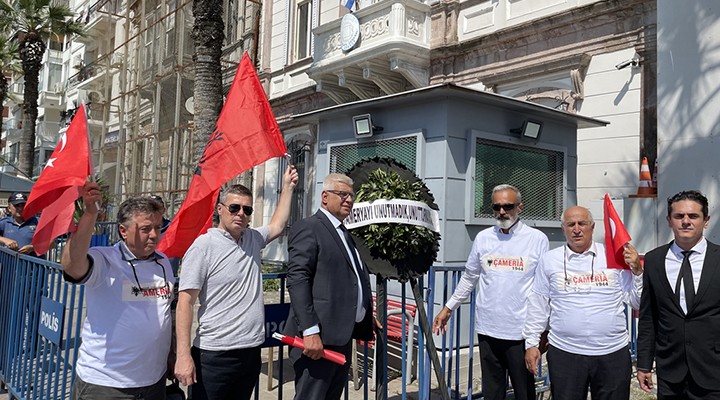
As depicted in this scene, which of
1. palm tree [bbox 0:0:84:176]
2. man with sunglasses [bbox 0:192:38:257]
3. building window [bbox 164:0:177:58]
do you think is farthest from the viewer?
building window [bbox 164:0:177:58]

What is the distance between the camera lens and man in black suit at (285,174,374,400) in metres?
2.93

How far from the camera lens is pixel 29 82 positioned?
20812mm

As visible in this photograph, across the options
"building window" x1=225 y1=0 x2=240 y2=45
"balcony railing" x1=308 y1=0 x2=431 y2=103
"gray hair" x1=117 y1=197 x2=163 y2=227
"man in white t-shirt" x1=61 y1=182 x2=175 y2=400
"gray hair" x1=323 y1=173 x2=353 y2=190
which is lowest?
"man in white t-shirt" x1=61 y1=182 x2=175 y2=400

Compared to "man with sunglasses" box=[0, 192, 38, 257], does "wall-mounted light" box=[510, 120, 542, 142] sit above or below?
above

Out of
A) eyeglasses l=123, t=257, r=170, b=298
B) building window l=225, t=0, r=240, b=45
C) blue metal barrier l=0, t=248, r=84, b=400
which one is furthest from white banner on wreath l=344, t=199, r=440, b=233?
building window l=225, t=0, r=240, b=45

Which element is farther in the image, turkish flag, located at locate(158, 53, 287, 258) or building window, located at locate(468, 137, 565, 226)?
building window, located at locate(468, 137, 565, 226)

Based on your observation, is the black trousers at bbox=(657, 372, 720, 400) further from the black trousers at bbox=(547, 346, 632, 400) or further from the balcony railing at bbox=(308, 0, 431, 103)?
the balcony railing at bbox=(308, 0, 431, 103)

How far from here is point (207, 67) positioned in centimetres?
941

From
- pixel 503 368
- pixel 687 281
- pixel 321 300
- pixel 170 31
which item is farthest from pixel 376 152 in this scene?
pixel 170 31

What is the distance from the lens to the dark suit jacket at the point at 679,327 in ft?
9.68

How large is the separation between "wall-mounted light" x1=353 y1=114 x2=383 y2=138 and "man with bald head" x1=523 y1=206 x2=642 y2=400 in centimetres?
338

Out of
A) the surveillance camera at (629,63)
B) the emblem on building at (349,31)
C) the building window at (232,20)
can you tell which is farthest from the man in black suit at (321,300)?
the building window at (232,20)

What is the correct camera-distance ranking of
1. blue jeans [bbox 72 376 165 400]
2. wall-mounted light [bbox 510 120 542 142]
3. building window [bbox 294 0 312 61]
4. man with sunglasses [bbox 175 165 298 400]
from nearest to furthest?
1. blue jeans [bbox 72 376 165 400]
2. man with sunglasses [bbox 175 165 298 400]
3. wall-mounted light [bbox 510 120 542 142]
4. building window [bbox 294 0 312 61]

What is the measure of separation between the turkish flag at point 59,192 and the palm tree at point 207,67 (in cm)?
640
